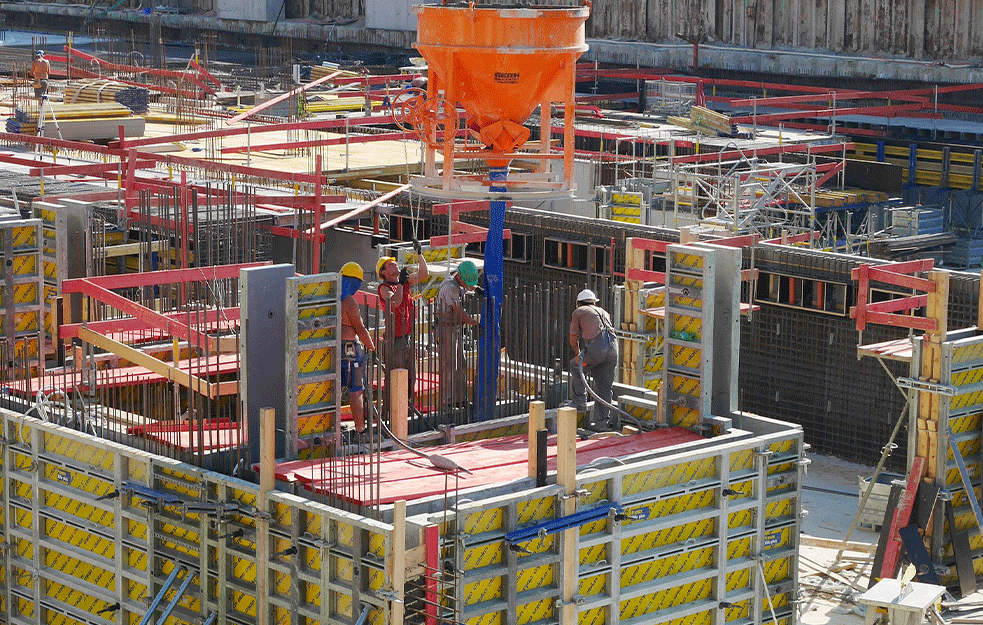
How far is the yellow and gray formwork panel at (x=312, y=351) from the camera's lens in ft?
47.1

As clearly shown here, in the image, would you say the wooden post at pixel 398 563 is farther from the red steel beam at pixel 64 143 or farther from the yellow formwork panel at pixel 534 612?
the red steel beam at pixel 64 143

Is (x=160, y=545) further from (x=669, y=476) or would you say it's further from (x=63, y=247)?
(x=63, y=247)

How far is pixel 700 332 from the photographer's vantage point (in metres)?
16.2

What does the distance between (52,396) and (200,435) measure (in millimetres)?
3159

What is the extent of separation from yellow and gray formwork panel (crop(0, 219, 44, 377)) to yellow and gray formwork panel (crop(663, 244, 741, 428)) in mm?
6829

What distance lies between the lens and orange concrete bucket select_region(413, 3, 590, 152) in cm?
1856

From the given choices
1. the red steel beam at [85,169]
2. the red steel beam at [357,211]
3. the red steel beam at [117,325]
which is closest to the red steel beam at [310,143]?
the red steel beam at [357,211]

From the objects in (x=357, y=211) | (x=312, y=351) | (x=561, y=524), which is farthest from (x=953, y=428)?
(x=357, y=211)

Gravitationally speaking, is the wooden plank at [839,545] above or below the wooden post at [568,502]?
below

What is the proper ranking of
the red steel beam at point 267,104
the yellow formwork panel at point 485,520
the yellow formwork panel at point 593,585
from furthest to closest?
the red steel beam at point 267,104
the yellow formwork panel at point 593,585
the yellow formwork panel at point 485,520

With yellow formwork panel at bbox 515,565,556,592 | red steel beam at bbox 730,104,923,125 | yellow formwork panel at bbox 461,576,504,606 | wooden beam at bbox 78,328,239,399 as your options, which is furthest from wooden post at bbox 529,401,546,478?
red steel beam at bbox 730,104,923,125

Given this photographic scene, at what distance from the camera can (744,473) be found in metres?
15.3

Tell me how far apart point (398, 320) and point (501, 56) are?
11.2 feet

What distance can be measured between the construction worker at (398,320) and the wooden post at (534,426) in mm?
3065
